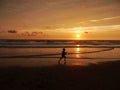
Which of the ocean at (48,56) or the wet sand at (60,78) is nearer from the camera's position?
the wet sand at (60,78)

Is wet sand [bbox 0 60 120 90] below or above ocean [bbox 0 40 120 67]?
below

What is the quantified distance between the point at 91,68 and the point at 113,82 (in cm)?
435

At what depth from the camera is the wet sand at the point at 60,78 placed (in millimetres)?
13174

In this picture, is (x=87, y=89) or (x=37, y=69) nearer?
(x=87, y=89)

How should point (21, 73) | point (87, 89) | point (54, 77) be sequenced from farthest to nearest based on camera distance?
point (21, 73) → point (54, 77) → point (87, 89)

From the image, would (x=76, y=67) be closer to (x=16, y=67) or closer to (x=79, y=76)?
(x=79, y=76)

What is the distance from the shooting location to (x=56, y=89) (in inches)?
504

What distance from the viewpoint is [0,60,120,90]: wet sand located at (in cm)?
1317

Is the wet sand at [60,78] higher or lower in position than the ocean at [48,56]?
lower

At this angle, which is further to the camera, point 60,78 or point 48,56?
point 48,56

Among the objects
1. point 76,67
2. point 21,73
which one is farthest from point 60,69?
point 21,73

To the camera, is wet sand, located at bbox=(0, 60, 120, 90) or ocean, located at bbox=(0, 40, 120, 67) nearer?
wet sand, located at bbox=(0, 60, 120, 90)

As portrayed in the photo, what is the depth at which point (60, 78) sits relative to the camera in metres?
15.0

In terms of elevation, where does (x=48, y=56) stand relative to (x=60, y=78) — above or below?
above
